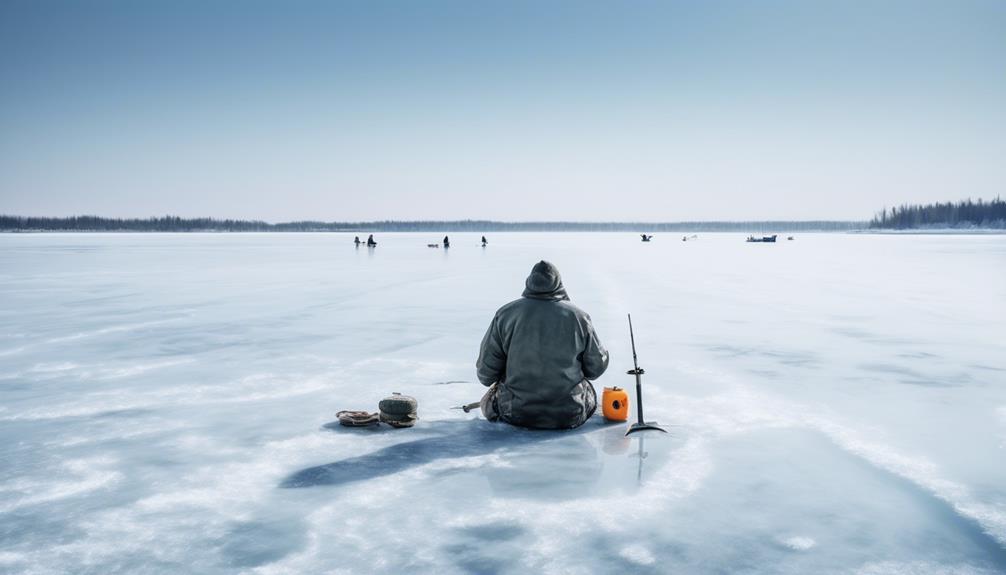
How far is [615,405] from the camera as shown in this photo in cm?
614

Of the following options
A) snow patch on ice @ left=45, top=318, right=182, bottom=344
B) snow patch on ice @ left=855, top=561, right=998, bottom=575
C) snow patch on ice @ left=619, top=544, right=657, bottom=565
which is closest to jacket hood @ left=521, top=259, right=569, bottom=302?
Result: snow patch on ice @ left=619, top=544, right=657, bottom=565

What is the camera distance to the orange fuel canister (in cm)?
614

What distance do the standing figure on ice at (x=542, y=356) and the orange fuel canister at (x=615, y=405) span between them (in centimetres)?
30

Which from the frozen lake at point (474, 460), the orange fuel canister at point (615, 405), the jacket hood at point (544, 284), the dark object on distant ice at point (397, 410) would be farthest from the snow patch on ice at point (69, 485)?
the orange fuel canister at point (615, 405)

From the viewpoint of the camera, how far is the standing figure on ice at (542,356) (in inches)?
214

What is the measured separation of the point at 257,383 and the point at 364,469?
3.26 m

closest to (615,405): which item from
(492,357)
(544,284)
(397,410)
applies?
(492,357)

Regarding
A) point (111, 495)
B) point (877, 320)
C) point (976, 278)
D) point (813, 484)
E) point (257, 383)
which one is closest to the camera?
point (111, 495)

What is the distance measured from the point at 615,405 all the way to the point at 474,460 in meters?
1.61

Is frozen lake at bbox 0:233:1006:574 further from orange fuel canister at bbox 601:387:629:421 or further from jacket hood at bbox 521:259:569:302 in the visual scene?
jacket hood at bbox 521:259:569:302

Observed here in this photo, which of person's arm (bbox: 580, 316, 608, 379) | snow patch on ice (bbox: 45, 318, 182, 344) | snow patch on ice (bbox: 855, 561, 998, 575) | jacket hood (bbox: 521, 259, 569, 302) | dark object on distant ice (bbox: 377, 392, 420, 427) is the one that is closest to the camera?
snow patch on ice (bbox: 855, 561, 998, 575)

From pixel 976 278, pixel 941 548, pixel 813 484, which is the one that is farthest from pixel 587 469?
pixel 976 278

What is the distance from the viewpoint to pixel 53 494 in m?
4.38

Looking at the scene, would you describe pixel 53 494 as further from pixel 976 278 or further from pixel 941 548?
pixel 976 278
